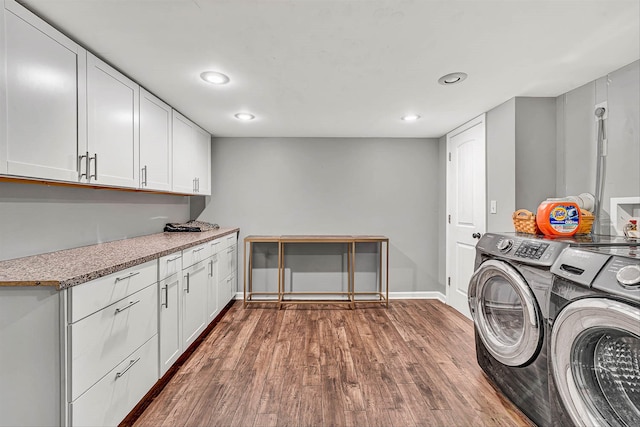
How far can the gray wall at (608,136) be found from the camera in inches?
74.9

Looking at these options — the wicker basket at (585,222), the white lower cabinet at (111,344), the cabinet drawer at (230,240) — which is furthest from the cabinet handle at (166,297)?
the wicker basket at (585,222)

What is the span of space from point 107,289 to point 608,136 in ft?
10.5

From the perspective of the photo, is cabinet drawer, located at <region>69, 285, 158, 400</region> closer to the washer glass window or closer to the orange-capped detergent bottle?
the washer glass window

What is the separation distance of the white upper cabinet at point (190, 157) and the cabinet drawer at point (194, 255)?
→ 26.7 inches

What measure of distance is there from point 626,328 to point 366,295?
9.72 feet

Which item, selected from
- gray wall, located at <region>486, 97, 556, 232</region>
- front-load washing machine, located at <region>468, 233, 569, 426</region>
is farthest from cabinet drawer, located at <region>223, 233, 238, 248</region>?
gray wall, located at <region>486, 97, 556, 232</region>

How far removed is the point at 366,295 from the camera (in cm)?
388

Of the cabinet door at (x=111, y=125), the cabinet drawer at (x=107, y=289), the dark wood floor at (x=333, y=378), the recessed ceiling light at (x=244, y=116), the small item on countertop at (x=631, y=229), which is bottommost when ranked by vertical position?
the dark wood floor at (x=333, y=378)

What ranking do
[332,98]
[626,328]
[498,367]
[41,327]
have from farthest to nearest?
[332,98] < [498,367] < [41,327] < [626,328]

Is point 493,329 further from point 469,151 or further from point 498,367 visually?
point 469,151

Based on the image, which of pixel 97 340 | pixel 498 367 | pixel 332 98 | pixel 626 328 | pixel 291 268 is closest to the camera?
pixel 626 328

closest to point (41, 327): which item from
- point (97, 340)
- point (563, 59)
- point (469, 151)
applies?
point (97, 340)

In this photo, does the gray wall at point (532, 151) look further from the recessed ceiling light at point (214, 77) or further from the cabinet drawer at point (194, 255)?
the cabinet drawer at point (194, 255)

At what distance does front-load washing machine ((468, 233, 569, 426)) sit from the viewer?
1.49 meters
